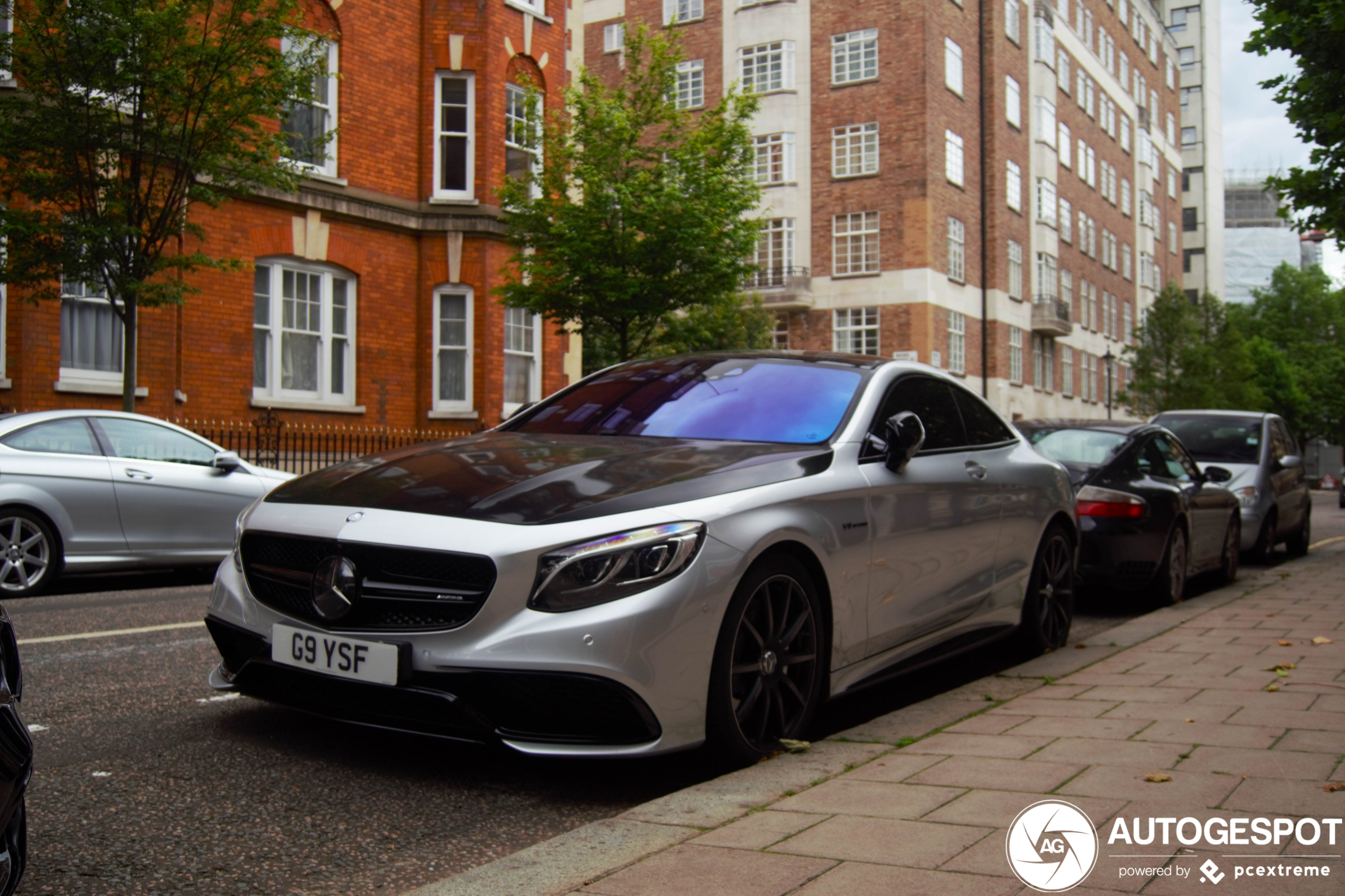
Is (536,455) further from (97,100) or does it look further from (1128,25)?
(1128,25)

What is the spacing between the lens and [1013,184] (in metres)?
48.2

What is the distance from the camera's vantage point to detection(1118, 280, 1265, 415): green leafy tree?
49000mm

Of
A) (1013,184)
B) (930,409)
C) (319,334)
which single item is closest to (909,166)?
(1013,184)

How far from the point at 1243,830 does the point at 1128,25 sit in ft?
228

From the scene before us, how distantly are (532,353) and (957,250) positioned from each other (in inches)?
966

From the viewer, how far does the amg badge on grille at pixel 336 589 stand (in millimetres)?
4051

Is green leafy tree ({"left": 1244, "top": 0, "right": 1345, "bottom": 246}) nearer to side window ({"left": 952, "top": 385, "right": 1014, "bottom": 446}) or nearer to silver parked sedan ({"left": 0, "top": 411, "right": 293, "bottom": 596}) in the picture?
side window ({"left": 952, "top": 385, "right": 1014, "bottom": 446})

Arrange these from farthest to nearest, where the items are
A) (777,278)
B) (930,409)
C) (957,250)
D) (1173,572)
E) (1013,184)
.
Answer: (1013,184)
(957,250)
(777,278)
(1173,572)
(930,409)

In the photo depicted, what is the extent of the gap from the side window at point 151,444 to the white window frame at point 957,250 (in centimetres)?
3524

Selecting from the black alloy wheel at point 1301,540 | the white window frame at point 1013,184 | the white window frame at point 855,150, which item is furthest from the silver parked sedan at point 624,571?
the white window frame at point 1013,184

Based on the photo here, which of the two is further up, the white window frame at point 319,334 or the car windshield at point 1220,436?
the white window frame at point 319,334

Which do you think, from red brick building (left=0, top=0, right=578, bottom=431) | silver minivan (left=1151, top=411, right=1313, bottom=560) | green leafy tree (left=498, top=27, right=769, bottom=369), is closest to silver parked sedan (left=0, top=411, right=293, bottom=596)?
red brick building (left=0, top=0, right=578, bottom=431)

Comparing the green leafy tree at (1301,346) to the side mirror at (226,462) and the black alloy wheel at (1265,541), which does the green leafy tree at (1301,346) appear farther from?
the side mirror at (226,462)

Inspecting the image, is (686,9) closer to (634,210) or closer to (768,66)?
(768,66)
